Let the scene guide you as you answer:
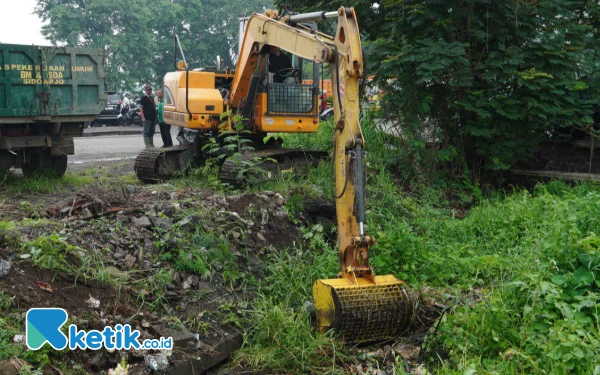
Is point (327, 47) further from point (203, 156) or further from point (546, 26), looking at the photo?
point (546, 26)

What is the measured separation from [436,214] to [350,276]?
13.5 feet

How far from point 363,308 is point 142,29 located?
3668 centimetres

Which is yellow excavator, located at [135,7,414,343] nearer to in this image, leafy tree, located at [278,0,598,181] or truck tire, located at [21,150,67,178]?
truck tire, located at [21,150,67,178]

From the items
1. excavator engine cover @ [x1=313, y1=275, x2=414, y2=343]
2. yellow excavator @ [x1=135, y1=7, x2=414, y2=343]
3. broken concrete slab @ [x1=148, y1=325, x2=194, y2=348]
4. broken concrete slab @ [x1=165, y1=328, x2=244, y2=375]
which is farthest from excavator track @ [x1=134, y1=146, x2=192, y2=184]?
excavator engine cover @ [x1=313, y1=275, x2=414, y2=343]

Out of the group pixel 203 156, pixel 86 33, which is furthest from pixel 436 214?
pixel 86 33

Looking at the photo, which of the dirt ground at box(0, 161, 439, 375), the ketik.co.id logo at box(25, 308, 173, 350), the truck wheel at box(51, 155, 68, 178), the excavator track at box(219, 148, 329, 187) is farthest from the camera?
the truck wheel at box(51, 155, 68, 178)

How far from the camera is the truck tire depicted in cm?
1154

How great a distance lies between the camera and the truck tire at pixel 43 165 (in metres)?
11.5

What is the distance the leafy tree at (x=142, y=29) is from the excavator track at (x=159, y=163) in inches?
1079

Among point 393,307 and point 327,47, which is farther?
point 327,47

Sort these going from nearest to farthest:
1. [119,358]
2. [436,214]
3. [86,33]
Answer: [119,358] → [436,214] → [86,33]

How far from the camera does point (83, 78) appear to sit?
1138cm

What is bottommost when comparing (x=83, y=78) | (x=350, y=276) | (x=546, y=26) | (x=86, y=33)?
(x=350, y=276)

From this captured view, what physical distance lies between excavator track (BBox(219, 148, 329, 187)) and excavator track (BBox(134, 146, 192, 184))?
5.27 ft
